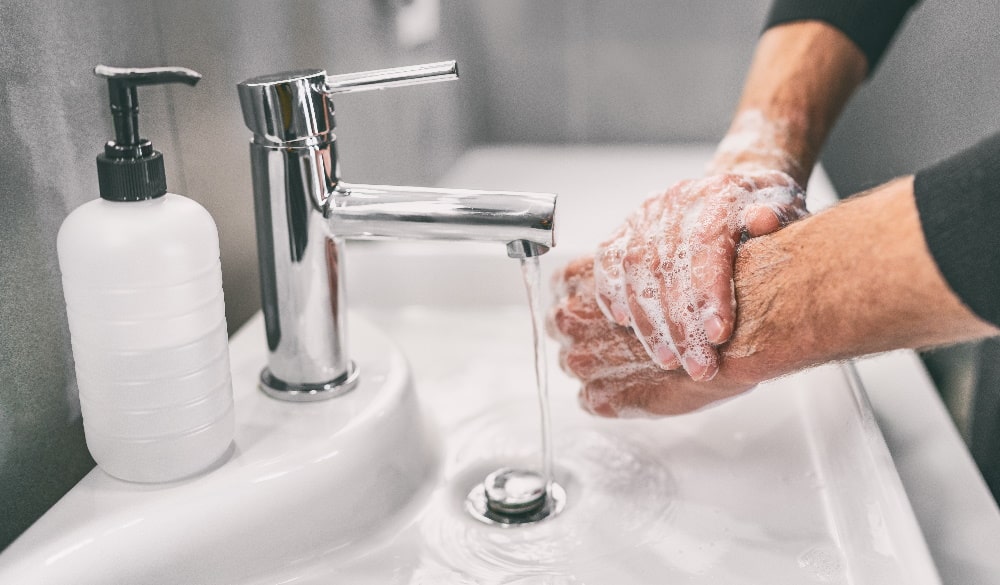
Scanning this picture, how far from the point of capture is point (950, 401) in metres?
0.82

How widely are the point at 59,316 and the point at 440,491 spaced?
27 centimetres

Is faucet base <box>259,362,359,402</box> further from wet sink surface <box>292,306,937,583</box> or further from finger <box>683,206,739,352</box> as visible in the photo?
finger <box>683,206,739,352</box>

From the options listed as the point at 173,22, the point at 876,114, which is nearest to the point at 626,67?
the point at 876,114

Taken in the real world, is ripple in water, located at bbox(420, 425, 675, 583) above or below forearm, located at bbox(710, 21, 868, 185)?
below

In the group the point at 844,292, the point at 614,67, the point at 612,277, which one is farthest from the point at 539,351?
the point at 614,67

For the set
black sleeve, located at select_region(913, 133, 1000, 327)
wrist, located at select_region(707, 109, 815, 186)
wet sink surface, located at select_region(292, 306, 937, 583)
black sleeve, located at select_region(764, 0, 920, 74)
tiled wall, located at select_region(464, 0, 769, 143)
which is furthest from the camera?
tiled wall, located at select_region(464, 0, 769, 143)

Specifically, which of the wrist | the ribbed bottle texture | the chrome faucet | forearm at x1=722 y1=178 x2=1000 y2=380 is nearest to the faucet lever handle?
the chrome faucet

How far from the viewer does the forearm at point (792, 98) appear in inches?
32.3

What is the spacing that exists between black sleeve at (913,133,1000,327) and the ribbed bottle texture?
0.38 meters

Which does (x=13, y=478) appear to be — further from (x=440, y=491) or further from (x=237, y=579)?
(x=440, y=491)

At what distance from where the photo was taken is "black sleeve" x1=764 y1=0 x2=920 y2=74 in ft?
2.97

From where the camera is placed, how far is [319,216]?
22.3 inches

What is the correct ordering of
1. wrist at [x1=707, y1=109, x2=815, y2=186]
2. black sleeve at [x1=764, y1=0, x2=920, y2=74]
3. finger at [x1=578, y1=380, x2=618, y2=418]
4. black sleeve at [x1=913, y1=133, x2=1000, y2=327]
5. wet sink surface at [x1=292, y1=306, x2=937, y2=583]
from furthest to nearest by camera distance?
black sleeve at [x1=764, y1=0, x2=920, y2=74]
wrist at [x1=707, y1=109, x2=815, y2=186]
finger at [x1=578, y1=380, x2=618, y2=418]
wet sink surface at [x1=292, y1=306, x2=937, y2=583]
black sleeve at [x1=913, y1=133, x2=1000, y2=327]

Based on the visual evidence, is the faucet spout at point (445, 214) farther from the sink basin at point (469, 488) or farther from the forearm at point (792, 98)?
the forearm at point (792, 98)
